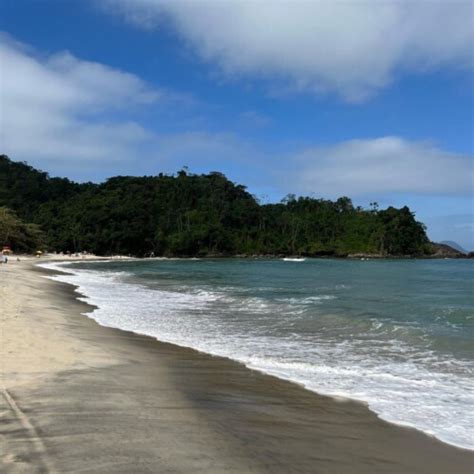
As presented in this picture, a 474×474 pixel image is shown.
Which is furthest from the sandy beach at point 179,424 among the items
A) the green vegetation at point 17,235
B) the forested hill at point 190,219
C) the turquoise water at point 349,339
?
the forested hill at point 190,219

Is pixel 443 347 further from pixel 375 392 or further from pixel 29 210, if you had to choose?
pixel 29 210

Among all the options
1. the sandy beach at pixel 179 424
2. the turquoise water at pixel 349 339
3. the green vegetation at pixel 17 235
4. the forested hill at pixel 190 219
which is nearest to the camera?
the sandy beach at pixel 179 424

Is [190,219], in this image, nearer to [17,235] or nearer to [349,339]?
[17,235]

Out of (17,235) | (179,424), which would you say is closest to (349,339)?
(179,424)

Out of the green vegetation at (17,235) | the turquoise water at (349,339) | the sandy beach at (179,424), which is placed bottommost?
the turquoise water at (349,339)

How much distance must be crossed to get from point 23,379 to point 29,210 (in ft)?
474

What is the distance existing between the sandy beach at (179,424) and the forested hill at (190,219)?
116 m

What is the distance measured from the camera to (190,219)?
456 feet

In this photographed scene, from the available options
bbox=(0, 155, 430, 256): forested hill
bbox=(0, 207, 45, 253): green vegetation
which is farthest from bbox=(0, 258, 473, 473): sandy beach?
bbox=(0, 155, 430, 256): forested hill

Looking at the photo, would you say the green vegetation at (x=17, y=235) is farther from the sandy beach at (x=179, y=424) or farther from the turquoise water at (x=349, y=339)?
the sandy beach at (x=179, y=424)

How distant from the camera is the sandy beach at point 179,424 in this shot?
4039 millimetres

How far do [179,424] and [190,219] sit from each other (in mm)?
134983

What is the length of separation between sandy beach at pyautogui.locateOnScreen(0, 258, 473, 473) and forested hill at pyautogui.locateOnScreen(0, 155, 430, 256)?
380 ft

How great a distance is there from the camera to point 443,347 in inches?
420
